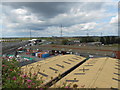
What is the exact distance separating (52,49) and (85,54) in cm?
1782

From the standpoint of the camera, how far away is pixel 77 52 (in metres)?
40.2

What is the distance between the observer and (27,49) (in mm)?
55344

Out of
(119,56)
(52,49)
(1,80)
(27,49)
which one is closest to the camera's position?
(1,80)

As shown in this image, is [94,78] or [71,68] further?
[71,68]

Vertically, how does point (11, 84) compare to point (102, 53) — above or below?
above

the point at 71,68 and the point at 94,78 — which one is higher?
the point at 94,78

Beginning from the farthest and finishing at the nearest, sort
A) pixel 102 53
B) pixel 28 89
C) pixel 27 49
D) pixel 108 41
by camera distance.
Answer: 1. pixel 108 41
2. pixel 27 49
3. pixel 102 53
4. pixel 28 89

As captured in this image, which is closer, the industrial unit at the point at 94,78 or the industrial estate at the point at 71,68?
the industrial estate at the point at 71,68

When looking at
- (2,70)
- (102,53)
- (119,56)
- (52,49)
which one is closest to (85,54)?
(102,53)

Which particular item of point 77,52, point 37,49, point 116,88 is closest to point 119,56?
point 77,52

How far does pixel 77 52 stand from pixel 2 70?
3647 cm

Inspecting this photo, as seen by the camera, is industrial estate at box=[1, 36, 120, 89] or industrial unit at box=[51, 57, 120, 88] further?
industrial unit at box=[51, 57, 120, 88]

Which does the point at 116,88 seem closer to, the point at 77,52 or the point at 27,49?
the point at 77,52

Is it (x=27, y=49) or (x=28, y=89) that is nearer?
(x=28, y=89)
